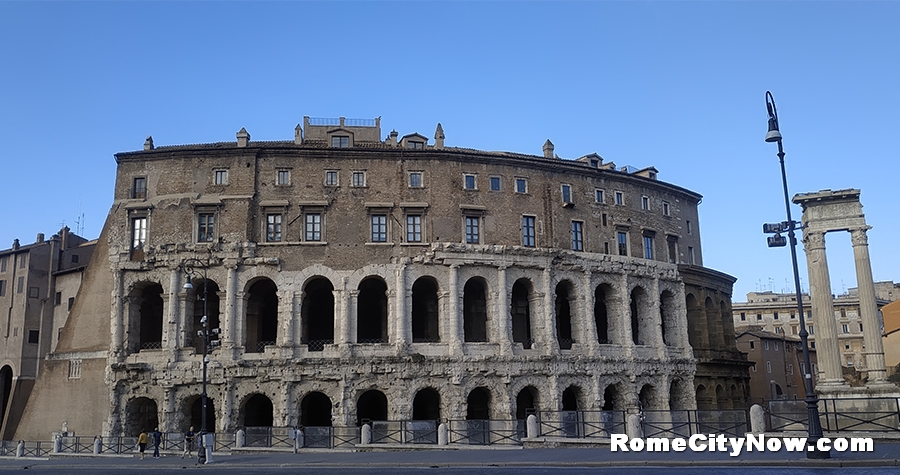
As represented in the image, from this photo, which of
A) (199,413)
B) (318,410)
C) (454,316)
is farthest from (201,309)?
(454,316)

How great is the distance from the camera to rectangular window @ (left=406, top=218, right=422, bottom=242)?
37156mm

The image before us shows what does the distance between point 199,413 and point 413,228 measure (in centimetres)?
1342

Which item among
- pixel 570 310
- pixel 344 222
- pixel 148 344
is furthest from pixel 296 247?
pixel 570 310

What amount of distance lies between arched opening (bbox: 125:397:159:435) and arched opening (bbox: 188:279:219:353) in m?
3.66

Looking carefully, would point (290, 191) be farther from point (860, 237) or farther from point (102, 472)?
point (860, 237)

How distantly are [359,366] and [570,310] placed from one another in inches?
461

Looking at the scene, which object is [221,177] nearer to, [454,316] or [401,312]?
[401,312]

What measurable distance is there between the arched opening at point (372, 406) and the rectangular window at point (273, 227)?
344 inches

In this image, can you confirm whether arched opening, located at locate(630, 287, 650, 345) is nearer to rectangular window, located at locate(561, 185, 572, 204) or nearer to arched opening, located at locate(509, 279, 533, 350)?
arched opening, located at locate(509, 279, 533, 350)

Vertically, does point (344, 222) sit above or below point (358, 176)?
below

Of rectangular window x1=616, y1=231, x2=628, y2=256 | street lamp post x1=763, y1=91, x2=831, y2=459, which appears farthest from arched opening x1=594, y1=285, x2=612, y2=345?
street lamp post x1=763, y1=91, x2=831, y2=459

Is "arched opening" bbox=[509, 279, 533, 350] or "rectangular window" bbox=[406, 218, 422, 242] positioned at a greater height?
"rectangular window" bbox=[406, 218, 422, 242]

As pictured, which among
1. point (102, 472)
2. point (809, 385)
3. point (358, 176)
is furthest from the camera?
point (358, 176)

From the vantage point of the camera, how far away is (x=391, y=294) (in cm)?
3616
